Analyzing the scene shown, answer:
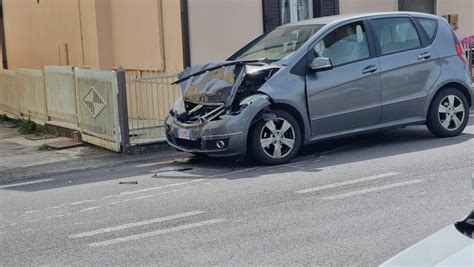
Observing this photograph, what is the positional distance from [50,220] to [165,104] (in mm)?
5010

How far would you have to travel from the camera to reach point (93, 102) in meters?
11.4

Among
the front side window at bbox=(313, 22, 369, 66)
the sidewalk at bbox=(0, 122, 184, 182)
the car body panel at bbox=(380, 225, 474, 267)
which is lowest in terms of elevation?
the sidewalk at bbox=(0, 122, 184, 182)

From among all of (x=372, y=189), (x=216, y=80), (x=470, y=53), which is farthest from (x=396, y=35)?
(x=470, y=53)

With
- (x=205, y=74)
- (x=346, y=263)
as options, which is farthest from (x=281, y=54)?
(x=346, y=263)

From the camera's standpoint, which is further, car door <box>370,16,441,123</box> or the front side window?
car door <box>370,16,441,123</box>

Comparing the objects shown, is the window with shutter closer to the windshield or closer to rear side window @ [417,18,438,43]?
the windshield

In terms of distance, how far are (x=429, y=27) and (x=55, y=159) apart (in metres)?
5.41

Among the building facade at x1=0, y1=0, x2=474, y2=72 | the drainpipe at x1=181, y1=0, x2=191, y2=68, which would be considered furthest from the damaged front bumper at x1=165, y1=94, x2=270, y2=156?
the building facade at x1=0, y1=0, x2=474, y2=72

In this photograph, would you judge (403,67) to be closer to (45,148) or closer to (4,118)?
(45,148)

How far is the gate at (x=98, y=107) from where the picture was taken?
1077 centimetres

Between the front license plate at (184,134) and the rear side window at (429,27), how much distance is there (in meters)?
3.47

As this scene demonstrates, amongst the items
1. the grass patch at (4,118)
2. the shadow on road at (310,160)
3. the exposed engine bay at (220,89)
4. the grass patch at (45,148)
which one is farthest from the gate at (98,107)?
the grass patch at (4,118)

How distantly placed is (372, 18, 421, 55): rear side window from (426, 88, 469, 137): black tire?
74 centimetres

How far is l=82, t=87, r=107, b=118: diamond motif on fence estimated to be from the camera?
1113cm
